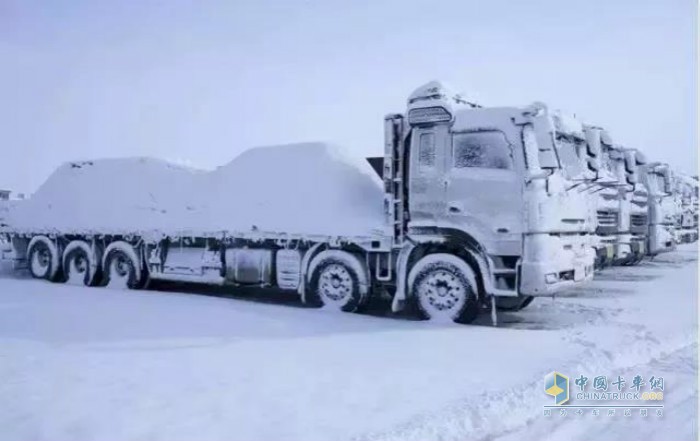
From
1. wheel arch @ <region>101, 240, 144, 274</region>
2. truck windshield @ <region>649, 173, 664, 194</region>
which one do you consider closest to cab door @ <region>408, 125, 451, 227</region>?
wheel arch @ <region>101, 240, 144, 274</region>

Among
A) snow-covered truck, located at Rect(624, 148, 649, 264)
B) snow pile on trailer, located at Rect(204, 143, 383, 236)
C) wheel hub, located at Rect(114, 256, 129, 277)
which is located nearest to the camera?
snow pile on trailer, located at Rect(204, 143, 383, 236)

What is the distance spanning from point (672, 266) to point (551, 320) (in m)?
10.3

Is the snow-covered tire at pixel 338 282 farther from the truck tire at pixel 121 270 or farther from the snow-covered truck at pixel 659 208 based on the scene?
the snow-covered truck at pixel 659 208

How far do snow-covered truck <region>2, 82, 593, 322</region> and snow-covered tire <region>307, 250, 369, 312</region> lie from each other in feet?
0.05

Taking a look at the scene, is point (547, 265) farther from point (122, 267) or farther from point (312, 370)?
point (122, 267)

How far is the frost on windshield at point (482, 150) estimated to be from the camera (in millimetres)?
7262

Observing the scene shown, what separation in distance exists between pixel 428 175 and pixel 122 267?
6.31 m

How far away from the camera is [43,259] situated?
12.3 metres

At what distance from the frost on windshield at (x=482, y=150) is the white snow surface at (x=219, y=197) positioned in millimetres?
1380

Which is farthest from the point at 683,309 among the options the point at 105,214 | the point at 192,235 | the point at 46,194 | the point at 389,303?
the point at 46,194

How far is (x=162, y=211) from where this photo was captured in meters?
10.6

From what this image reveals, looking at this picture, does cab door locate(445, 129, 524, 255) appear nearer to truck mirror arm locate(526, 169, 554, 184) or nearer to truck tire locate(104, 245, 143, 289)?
truck mirror arm locate(526, 169, 554, 184)

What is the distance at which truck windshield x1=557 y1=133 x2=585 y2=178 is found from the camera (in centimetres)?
823

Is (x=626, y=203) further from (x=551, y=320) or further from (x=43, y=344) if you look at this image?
(x=43, y=344)
